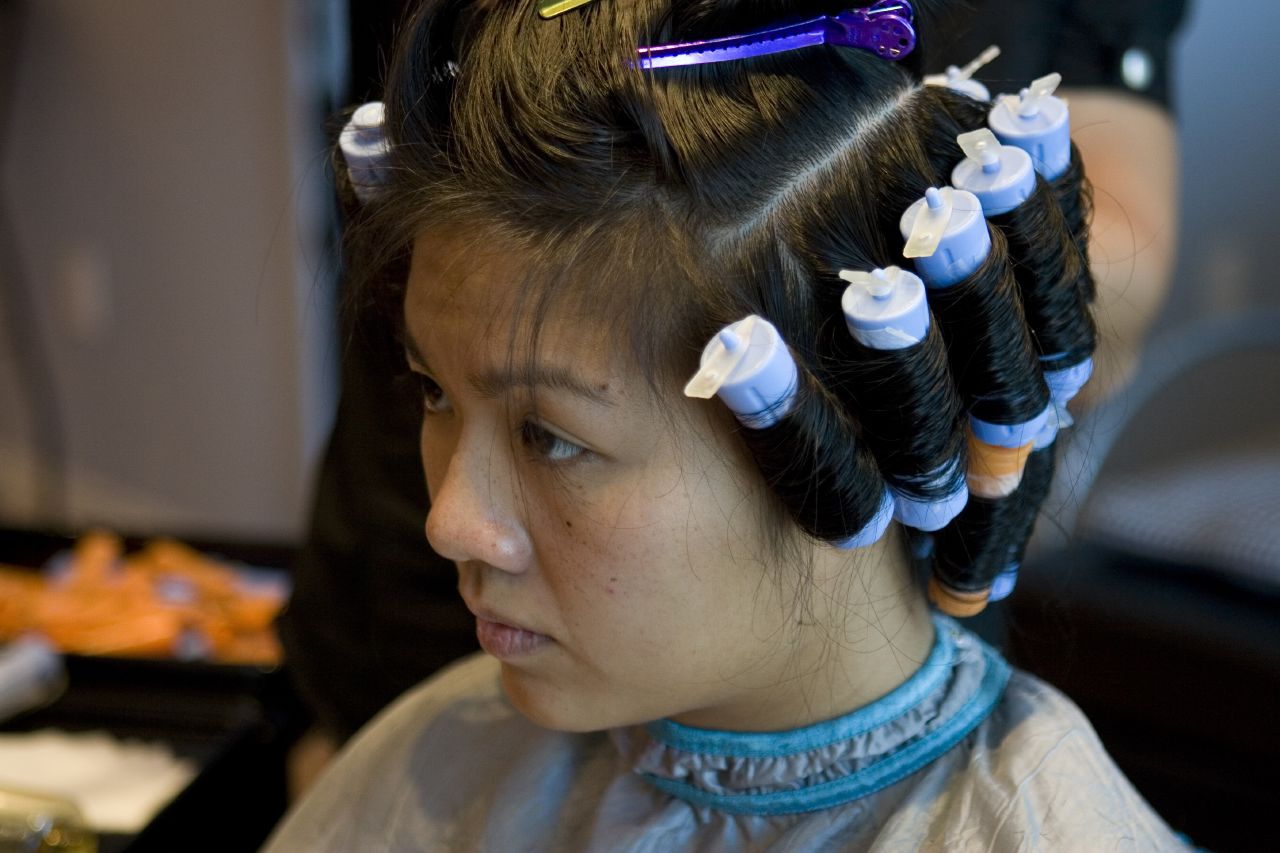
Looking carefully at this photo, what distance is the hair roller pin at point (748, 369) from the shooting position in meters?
0.61

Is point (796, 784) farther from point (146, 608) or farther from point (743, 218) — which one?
point (146, 608)

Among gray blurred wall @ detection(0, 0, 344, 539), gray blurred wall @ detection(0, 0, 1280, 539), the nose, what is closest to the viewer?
the nose

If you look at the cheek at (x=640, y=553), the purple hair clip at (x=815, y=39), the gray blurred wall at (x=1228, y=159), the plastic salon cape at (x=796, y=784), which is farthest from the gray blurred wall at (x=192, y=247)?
the cheek at (x=640, y=553)

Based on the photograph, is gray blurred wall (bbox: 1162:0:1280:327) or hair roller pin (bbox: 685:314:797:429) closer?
hair roller pin (bbox: 685:314:797:429)

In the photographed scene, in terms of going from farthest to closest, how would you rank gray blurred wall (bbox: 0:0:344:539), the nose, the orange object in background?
gray blurred wall (bbox: 0:0:344:539)
the orange object in background
the nose

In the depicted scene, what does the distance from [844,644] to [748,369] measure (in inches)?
9.6

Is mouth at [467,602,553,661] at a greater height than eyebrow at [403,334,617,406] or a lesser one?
lesser

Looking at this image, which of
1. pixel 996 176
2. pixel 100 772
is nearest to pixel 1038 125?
pixel 996 176

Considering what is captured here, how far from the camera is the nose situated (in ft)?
2.33

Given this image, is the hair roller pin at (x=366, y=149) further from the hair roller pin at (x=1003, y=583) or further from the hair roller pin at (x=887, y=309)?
the hair roller pin at (x=1003, y=583)

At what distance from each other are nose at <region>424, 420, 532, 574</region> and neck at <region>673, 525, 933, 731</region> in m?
0.17

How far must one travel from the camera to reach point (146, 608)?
1701mm

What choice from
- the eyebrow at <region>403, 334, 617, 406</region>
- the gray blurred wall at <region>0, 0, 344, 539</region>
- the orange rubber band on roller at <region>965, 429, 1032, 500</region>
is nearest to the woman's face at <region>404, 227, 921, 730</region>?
the eyebrow at <region>403, 334, 617, 406</region>

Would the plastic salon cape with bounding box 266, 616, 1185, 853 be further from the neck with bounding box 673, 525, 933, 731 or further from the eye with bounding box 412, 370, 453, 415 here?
the eye with bounding box 412, 370, 453, 415
